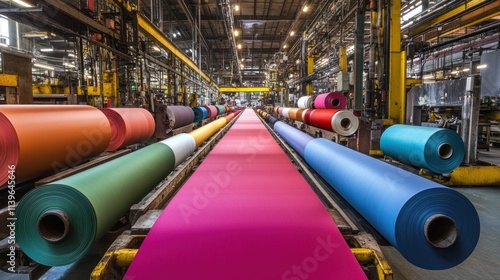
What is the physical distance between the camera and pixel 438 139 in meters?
3.18

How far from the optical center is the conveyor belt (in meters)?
1.09

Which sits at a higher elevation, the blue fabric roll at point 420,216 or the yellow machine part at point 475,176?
the blue fabric roll at point 420,216

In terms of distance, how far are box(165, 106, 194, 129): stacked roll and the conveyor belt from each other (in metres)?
3.39

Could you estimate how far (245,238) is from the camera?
129cm

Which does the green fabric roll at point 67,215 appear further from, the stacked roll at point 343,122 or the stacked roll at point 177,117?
the stacked roll at point 343,122

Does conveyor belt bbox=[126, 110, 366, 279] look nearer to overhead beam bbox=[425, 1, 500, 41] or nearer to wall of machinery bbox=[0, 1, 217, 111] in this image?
wall of machinery bbox=[0, 1, 217, 111]

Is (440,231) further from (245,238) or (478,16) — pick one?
(478,16)

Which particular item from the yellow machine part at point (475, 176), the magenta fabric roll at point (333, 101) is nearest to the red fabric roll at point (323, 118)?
the magenta fabric roll at point (333, 101)

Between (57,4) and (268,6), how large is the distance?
10076 mm

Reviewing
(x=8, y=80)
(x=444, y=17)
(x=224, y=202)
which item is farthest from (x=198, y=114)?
(x=224, y=202)

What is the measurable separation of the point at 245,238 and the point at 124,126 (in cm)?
261

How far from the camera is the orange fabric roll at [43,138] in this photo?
1.65 meters

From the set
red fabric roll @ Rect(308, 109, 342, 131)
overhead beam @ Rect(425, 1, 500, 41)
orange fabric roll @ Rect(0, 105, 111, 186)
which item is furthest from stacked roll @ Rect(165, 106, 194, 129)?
overhead beam @ Rect(425, 1, 500, 41)

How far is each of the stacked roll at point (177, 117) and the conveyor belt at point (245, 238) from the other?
3.39 metres
